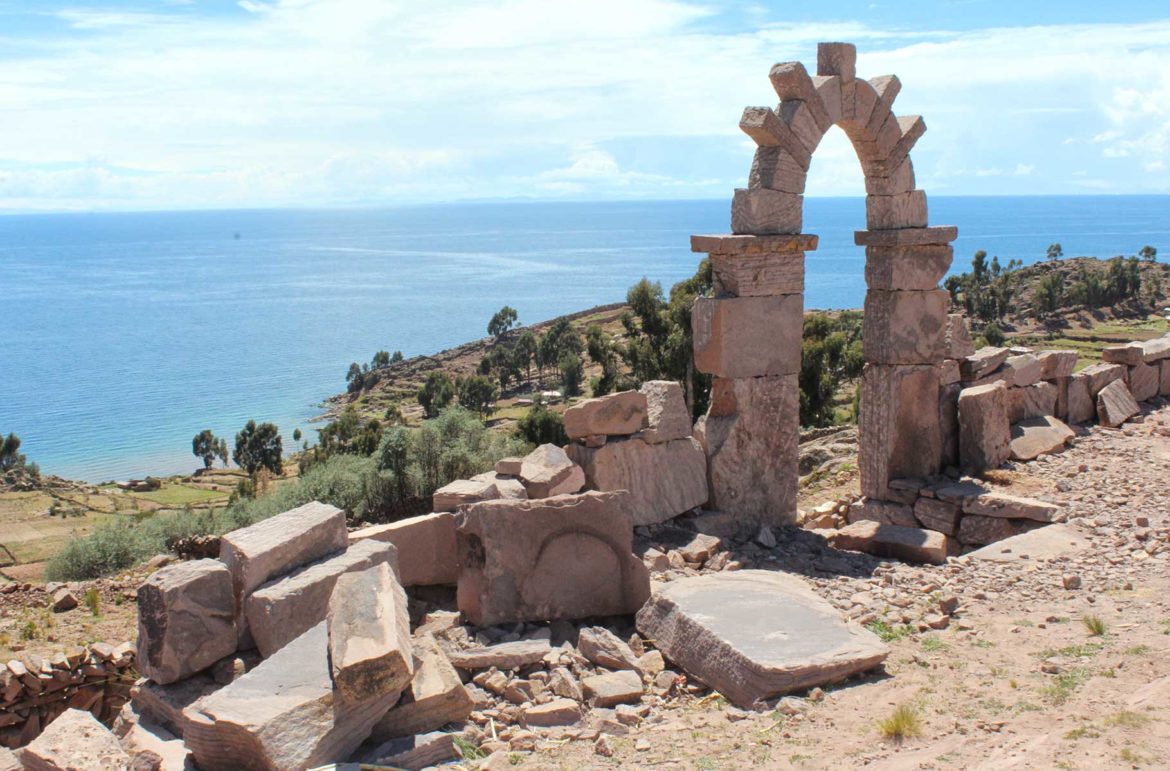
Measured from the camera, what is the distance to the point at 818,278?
5655 inches

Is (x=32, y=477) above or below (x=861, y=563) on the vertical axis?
below

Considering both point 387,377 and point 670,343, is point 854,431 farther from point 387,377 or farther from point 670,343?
point 387,377

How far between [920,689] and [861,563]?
3753 millimetres

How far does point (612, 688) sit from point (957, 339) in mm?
7989

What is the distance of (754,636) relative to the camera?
707 cm

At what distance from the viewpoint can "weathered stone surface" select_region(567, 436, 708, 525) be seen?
400 inches

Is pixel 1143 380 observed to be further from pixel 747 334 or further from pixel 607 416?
pixel 607 416

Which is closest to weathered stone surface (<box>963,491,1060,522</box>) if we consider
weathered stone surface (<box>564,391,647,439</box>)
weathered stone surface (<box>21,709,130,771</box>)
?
weathered stone surface (<box>564,391,647,439</box>)

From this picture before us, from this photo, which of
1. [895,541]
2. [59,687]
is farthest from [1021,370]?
[59,687]

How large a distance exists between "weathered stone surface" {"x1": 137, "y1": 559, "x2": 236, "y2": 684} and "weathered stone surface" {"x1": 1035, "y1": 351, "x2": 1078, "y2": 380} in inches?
442

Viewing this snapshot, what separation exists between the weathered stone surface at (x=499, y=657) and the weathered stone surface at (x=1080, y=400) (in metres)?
10.1

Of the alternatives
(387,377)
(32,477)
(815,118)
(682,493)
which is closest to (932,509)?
(682,493)

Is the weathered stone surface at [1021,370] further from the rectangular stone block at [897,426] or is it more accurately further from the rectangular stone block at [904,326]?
the rectangular stone block at [904,326]

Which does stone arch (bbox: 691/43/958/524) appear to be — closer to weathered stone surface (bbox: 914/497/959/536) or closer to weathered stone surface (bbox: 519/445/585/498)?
weathered stone surface (bbox: 914/497/959/536)
